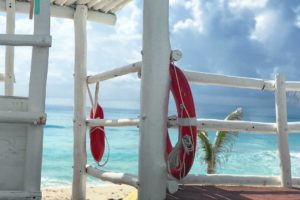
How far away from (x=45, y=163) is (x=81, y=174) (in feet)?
94.0

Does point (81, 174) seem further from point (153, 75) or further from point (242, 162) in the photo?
point (242, 162)

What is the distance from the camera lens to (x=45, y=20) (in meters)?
2.63

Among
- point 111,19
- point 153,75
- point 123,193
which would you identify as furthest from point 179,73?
point 123,193

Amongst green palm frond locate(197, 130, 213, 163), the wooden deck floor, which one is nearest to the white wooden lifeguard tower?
the wooden deck floor

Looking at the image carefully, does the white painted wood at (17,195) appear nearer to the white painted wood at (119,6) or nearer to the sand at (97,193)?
the white painted wood at (119,6)

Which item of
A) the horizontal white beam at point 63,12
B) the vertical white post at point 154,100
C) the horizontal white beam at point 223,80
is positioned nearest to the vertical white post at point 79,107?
the horizontal white beam at point 63,12

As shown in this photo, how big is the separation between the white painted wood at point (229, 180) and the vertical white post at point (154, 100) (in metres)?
0.72

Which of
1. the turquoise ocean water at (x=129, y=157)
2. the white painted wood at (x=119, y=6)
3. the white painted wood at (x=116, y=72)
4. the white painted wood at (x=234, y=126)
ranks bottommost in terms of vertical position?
the turquoise ocean water at (x=129, y=157)

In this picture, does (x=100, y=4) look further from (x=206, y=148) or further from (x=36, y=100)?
(x=206, y=148)

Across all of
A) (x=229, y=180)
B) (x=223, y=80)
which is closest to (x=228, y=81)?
(x=223, y=80)

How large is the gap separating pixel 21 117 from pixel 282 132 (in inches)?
108

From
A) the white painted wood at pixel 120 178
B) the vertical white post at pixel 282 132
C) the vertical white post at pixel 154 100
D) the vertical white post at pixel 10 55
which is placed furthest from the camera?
the vertical white post at pixel 10 55

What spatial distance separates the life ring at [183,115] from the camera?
10.6ft

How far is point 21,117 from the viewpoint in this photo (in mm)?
2500
